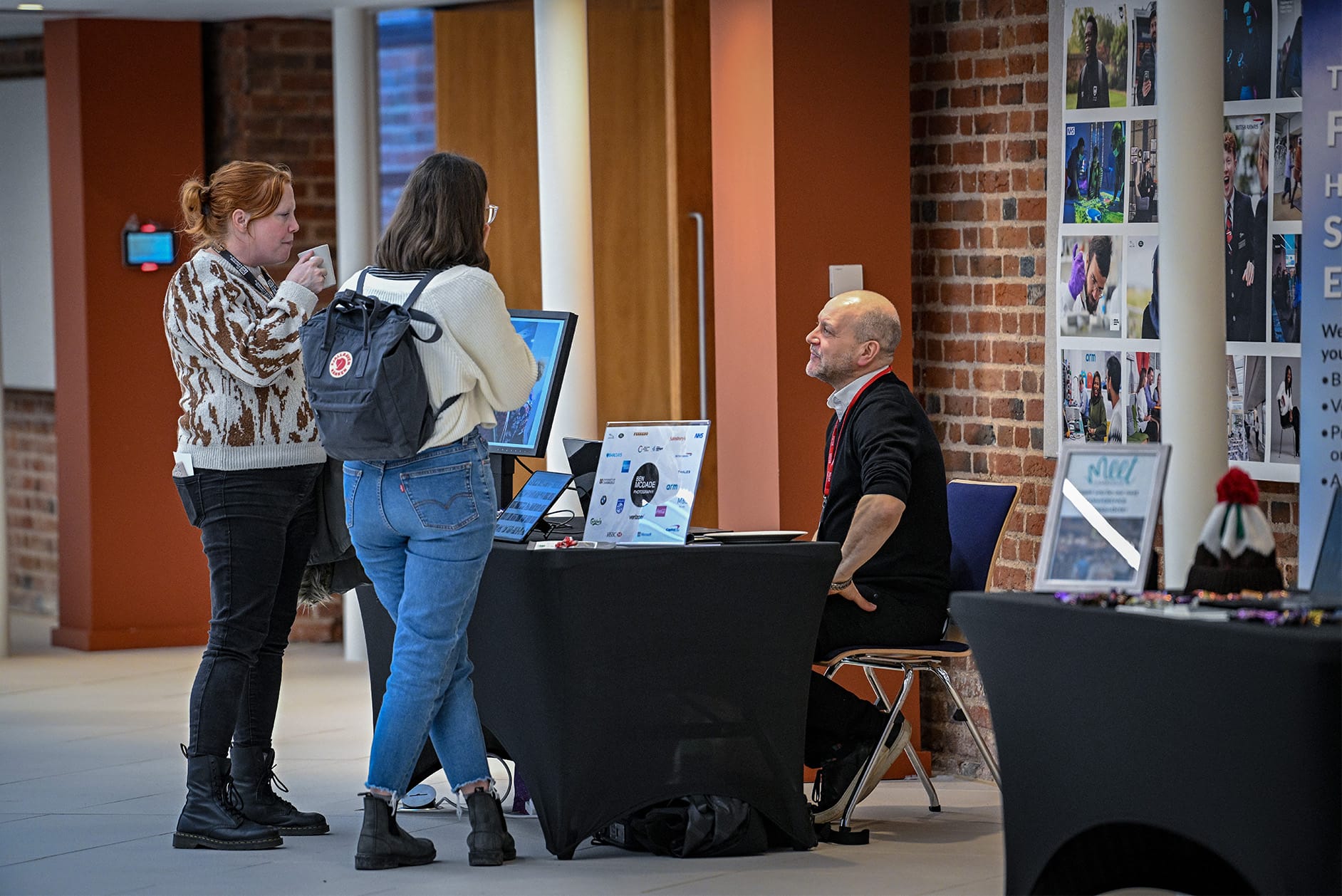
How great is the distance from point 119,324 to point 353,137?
1.43 metres

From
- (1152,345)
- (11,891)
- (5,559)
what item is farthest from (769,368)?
(5,559)

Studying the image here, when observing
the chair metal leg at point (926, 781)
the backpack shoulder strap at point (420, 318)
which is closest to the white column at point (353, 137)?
the chair metal leg at point (926, 781)

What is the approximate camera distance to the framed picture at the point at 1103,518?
302 centimetres

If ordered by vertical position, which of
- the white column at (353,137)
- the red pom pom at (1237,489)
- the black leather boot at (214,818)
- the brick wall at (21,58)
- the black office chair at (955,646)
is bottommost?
the black leather boot at (214,818)

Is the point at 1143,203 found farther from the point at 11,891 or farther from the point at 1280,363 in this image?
the point at 11,891

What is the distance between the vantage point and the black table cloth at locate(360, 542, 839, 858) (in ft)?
13.4

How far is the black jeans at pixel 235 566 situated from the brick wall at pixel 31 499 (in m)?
5.18

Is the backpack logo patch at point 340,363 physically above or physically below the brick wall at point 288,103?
below

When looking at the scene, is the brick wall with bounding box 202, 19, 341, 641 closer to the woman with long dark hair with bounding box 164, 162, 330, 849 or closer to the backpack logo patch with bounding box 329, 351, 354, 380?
the woman with long dark hair with bounding box 164, 162, 330, 849

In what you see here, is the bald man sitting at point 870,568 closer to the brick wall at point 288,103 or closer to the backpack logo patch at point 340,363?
the backpack logo patch at point 340,363

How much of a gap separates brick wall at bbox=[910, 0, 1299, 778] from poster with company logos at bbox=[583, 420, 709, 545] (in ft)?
5.10

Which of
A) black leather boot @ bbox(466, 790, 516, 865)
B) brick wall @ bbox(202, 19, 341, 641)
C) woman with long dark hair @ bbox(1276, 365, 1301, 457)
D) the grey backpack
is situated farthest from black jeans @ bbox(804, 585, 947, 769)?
brick wall @ bbox(202, 19, 341, 641)

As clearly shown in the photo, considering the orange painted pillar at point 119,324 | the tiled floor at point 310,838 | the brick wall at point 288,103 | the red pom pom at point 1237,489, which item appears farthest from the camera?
the brick wall at point 288,103

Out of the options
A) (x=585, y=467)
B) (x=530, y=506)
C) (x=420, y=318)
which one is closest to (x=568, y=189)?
(x=585, y=467)
